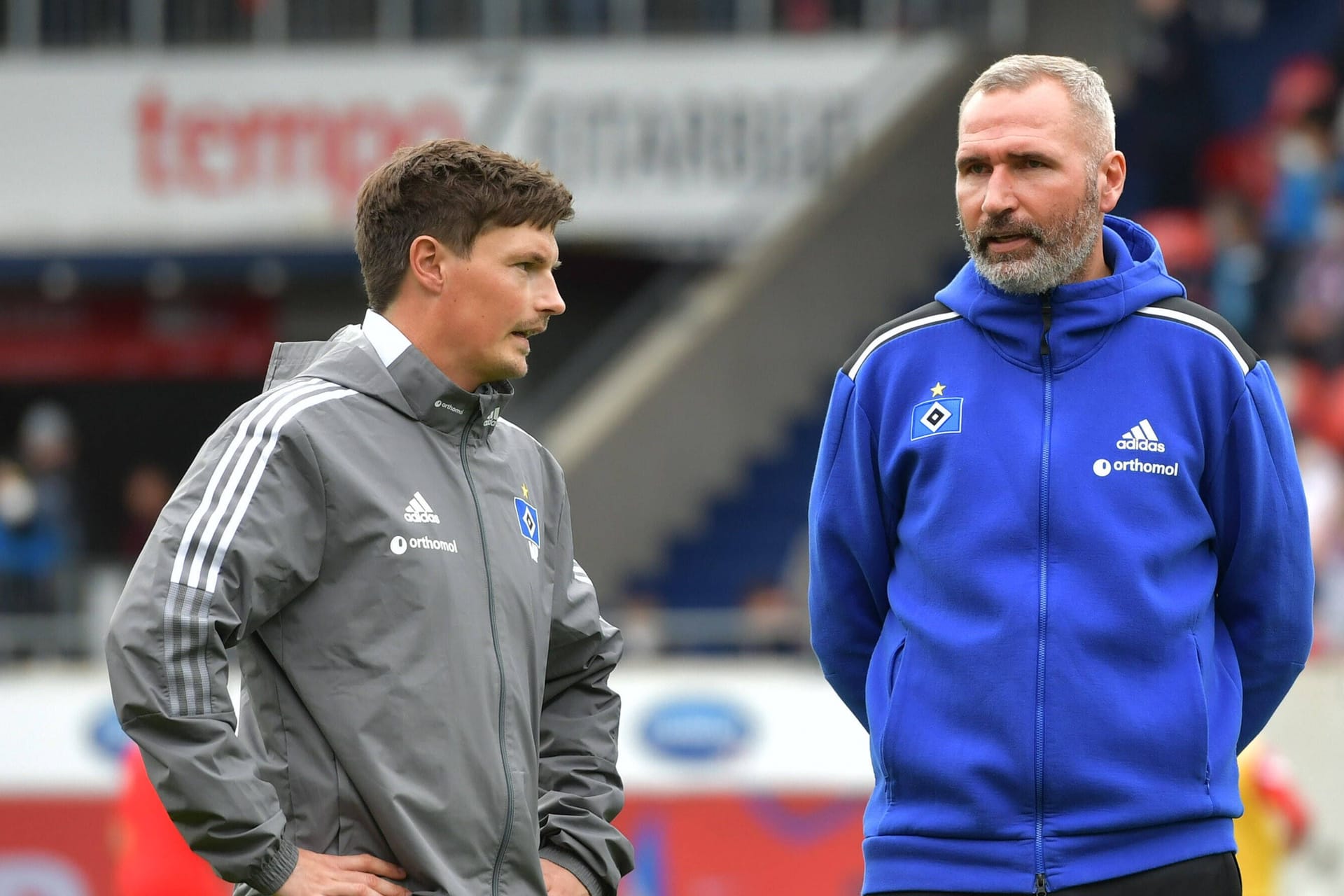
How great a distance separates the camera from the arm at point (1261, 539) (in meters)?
3.59

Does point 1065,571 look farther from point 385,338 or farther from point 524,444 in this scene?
point 385,338

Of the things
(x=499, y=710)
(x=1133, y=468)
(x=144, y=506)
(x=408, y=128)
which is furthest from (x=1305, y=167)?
(x=499, y=710)

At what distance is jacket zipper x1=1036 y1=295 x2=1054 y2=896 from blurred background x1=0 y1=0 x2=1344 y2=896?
24.7 feet

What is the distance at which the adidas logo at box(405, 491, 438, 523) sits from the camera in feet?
11.1

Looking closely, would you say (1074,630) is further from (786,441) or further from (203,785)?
(786,441)

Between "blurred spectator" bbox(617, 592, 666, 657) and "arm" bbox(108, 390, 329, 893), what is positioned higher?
"arm" bbox(108, 390, 329, 893)

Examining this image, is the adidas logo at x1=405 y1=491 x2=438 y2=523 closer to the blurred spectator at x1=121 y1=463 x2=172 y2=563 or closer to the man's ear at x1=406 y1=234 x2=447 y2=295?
the man's ear at x1=406 y1=234 x2=447 y2=295

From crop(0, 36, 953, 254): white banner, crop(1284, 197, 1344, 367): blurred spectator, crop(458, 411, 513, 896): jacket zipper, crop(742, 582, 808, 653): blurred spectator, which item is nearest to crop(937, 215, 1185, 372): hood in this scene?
crop(458, 411, 513, 896): jacket zipper

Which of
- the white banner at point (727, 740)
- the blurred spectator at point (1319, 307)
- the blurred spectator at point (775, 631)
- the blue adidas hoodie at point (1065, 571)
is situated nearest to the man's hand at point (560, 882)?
the blue adidas hoodie at point (1065, 571)

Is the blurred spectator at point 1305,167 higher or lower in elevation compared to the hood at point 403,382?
lower

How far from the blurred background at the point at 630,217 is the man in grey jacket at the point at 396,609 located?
738 cm

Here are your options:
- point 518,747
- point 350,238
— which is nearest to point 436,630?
point 518,747

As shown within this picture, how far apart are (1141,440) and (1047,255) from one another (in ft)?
1.18

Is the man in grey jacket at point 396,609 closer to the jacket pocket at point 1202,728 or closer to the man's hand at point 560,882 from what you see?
the man's hand at point 560,882
